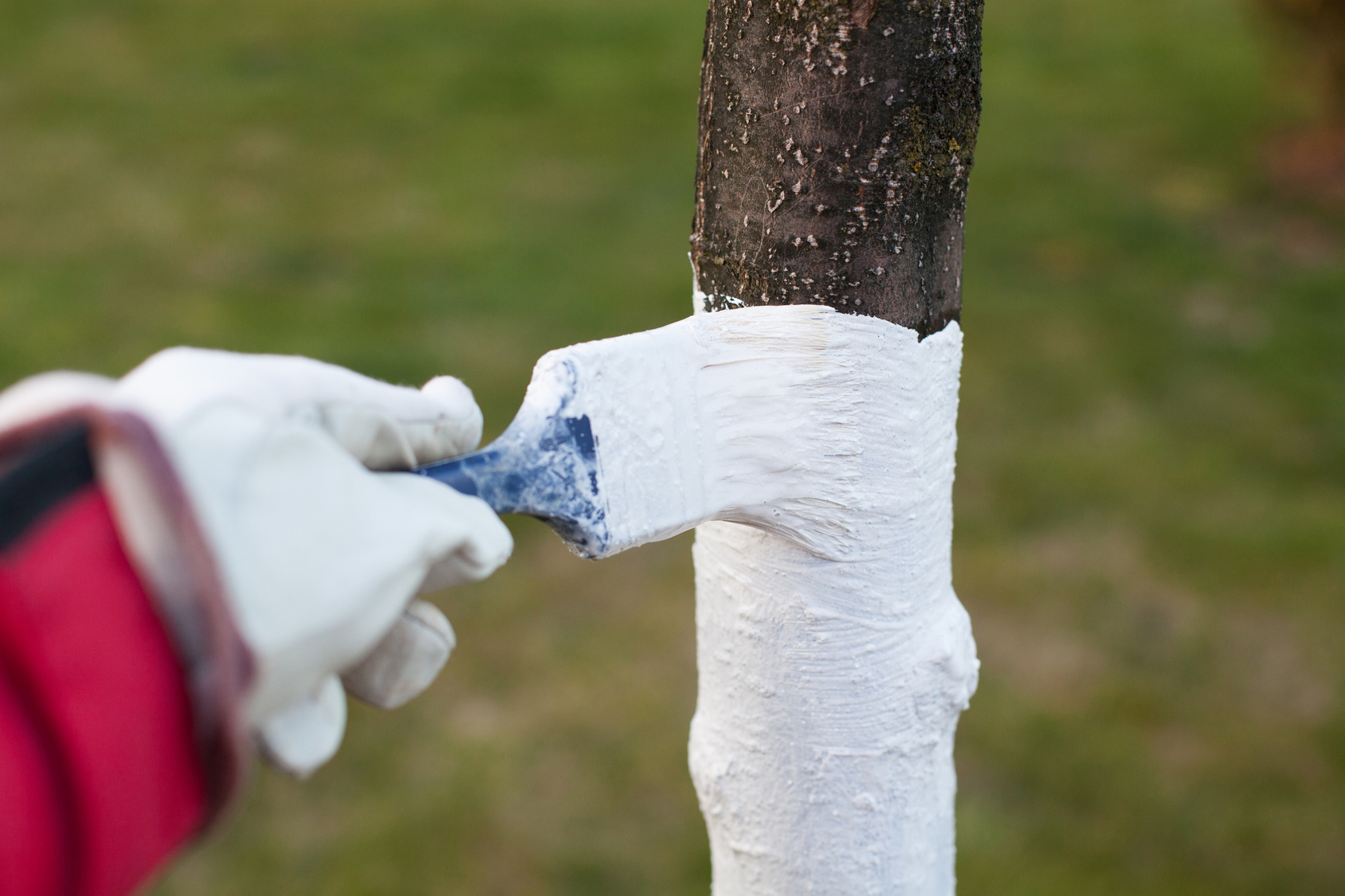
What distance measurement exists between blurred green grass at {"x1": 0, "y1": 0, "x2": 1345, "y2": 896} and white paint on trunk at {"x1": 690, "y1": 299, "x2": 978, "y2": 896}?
1437 millimetres

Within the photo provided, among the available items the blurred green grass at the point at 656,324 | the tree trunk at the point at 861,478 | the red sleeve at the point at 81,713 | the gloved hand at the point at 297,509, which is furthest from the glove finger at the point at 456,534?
the blurred green grass at the point at 656,324

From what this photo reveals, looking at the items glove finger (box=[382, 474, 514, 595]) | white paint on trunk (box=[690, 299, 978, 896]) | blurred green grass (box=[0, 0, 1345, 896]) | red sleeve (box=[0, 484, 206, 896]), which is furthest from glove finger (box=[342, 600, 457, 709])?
blurred green grass (box=[0, 0, 1345, 896])

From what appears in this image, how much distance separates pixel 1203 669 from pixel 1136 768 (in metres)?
0.44

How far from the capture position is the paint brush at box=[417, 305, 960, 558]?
3.00 feet

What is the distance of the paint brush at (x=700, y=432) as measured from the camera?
915mm

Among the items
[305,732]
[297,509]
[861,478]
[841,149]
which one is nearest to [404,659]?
[305,732]

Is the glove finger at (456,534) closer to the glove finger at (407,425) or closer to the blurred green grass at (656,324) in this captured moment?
the glove finger at (407,425)

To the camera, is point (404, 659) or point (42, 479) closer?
point (42, 479)

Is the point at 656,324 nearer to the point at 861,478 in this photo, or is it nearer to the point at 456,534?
the point at 861,478

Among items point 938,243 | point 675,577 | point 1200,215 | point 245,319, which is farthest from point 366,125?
point 938,243

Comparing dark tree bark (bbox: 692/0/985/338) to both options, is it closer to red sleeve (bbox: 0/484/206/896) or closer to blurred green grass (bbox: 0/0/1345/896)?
red sleeve (bbox: 0/484/206/896)

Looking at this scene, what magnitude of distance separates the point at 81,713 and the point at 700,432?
0.53 metres

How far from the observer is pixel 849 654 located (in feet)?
3.65

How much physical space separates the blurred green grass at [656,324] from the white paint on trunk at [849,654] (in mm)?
1437
